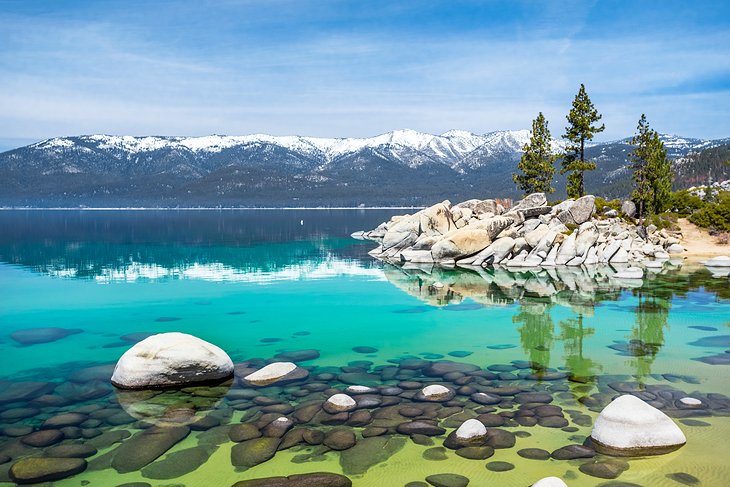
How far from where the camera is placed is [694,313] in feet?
102

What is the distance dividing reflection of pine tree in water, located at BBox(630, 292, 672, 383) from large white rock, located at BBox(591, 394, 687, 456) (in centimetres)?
566

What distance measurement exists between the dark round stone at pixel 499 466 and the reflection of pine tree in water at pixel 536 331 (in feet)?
25.1

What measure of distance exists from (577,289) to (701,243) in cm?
3289

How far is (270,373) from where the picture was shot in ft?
62.7

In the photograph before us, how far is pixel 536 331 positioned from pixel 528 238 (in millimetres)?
32600

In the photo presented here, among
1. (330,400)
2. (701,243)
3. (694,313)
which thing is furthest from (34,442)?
(701,243)

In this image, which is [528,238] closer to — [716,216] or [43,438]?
[716,216]

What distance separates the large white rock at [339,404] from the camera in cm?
1588

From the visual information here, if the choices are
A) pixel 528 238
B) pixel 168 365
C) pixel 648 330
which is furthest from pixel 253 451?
pixel 528 238

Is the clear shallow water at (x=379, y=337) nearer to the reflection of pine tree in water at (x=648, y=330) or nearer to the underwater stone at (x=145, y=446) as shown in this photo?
the reflection of pine tree in water at (x=648, y=330)

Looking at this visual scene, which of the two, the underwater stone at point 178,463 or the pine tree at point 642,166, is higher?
the pine tree at point 642,166

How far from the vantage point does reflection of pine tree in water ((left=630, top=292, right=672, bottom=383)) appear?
840 inches

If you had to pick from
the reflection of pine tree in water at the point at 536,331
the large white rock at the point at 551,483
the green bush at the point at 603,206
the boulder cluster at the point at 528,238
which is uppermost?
the green bush at the point at 603,206

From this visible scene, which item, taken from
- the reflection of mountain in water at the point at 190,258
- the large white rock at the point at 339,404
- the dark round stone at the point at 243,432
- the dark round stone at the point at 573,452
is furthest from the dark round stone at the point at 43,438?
the reflection of mountain in water at the point at 190,258
